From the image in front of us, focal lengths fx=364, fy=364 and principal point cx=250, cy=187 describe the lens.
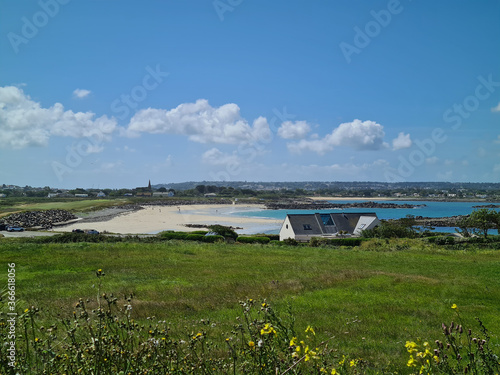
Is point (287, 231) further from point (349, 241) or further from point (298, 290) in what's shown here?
point (298, 290)

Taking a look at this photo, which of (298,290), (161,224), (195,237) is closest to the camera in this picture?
(298,290)

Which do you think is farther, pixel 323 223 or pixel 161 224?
pixel 161 224

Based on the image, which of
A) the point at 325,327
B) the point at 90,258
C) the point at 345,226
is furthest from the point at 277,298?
the point at 345,226

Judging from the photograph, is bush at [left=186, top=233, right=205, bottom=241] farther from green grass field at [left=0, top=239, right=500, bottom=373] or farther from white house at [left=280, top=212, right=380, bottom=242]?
green grass field at [left=0, top=239, right=500, bottom=373]

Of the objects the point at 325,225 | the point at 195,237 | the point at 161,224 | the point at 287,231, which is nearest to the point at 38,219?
the point at 161,224

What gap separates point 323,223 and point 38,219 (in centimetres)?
5968

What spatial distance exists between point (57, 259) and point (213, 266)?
10504 millimetres

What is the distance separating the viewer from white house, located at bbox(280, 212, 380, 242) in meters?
49.6

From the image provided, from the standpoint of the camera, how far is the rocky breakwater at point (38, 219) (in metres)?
68.7

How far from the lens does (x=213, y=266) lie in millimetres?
22781

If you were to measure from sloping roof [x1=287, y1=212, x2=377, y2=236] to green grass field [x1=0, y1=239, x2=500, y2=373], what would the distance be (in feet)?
72.4

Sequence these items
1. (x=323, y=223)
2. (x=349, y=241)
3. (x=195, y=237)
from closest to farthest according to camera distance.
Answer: (x=349, y=241)
(x=195, y=237)
(x=323, y=223)

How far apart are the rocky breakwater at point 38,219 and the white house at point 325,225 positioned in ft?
152

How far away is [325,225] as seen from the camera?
52906mm
